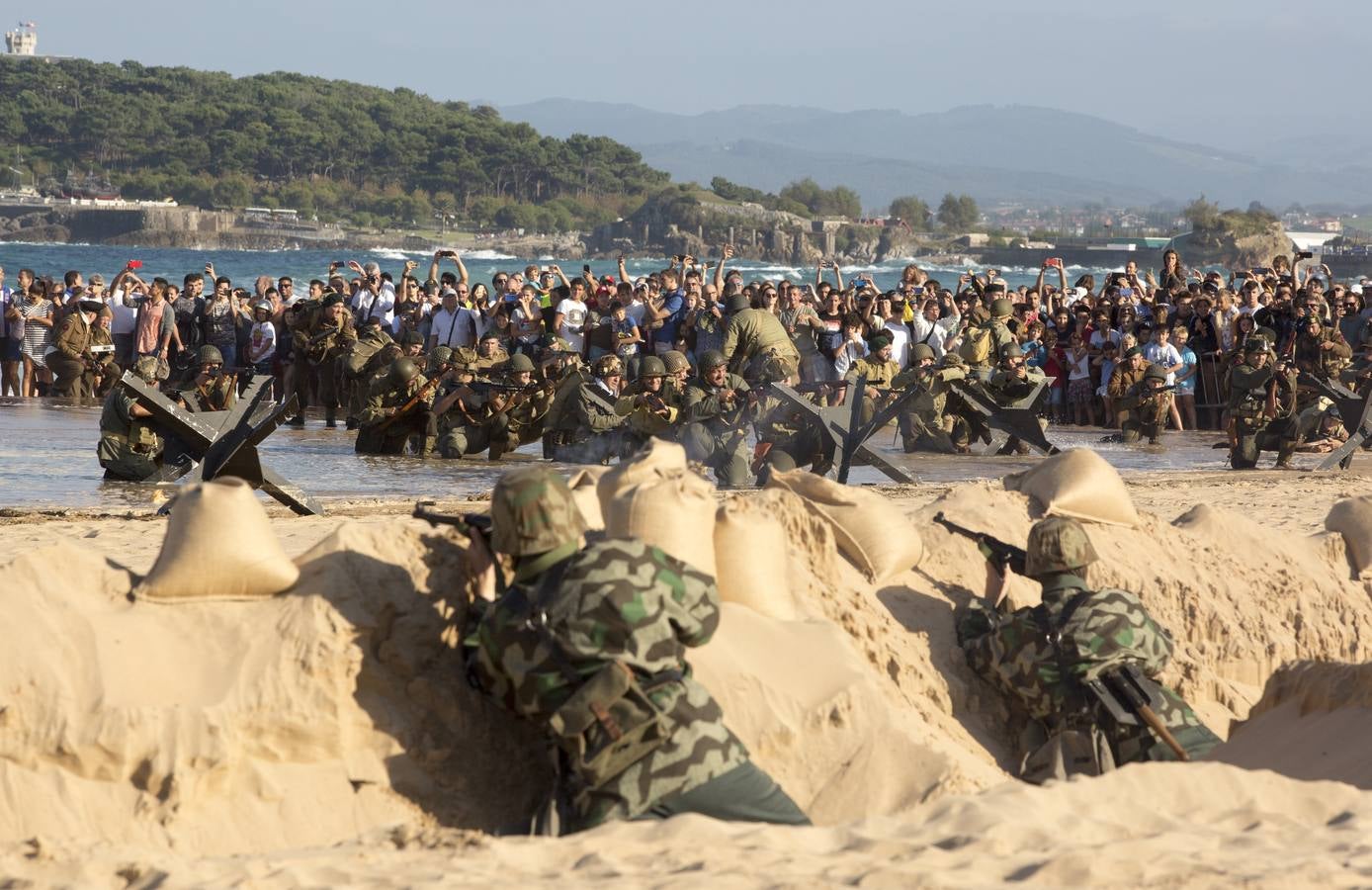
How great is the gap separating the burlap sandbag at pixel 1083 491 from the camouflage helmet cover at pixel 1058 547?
1.62 m

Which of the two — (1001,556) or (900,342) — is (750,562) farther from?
(900,342)

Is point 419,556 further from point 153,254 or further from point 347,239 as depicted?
point 347,239

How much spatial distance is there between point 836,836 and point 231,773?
1.74 m

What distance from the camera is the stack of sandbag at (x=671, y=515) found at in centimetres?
559

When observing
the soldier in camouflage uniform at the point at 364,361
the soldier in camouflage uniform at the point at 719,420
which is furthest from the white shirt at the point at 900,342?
the soldier in camouflage uniform at the point at 364,361

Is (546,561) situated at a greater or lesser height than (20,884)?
greater

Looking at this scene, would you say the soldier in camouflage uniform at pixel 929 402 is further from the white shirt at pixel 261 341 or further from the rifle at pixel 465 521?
the rifle at pixel 465 521

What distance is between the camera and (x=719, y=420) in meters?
11.3

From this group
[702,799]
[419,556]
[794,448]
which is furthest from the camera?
[794,448]

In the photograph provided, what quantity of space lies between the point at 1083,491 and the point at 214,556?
Result: 4.32m

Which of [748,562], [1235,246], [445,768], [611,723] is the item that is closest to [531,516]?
[611,723]

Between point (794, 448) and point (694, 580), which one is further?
point (794, 448)

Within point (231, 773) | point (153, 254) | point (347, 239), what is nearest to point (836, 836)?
point (231, 773)

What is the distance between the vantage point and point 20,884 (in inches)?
172
